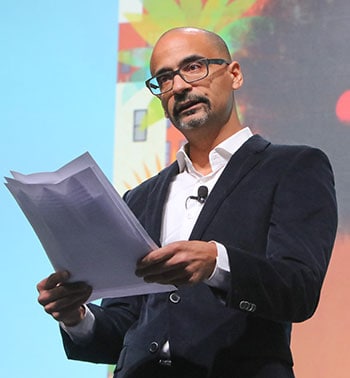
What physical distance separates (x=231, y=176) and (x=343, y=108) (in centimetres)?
83

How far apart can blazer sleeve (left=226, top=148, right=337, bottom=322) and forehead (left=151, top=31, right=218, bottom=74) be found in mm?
286

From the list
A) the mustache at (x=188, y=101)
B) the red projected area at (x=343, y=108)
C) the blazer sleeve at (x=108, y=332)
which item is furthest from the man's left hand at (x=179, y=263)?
the red projected area at (x=343, y=108)

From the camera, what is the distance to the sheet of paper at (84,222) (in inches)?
40.4

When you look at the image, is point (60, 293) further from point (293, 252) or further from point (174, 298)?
point (293, 252)

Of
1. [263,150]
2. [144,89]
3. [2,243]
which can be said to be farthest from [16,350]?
[263,150]

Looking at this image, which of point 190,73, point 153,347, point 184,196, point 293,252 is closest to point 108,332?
point 153,347

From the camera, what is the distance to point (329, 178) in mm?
1260

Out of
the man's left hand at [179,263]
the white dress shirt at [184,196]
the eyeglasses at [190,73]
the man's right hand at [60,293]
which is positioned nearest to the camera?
the man's left hand at [179,263]

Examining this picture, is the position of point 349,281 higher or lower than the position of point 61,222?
lower

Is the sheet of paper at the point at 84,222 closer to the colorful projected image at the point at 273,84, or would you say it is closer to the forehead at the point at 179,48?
the forehead at the point at 179,48

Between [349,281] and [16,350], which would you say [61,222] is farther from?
[16,350]

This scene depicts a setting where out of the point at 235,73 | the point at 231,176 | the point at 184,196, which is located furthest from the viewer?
the point at 235,73

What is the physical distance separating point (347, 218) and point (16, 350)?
967 mm

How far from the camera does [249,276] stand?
1069 mm
